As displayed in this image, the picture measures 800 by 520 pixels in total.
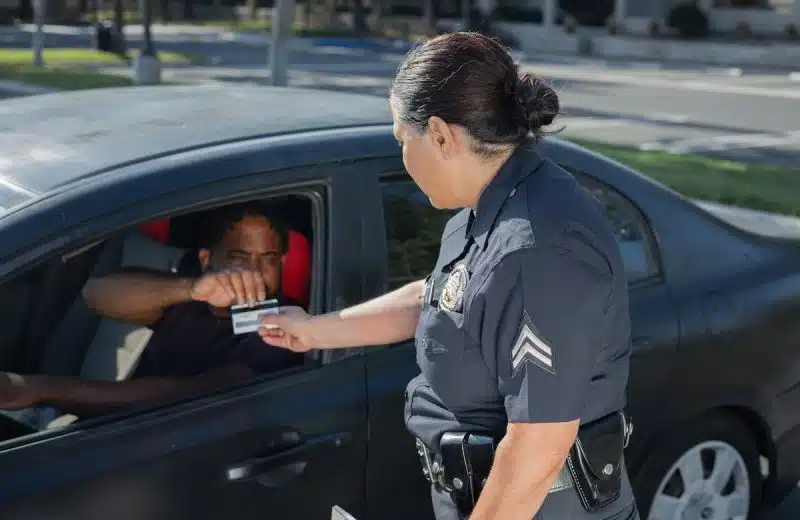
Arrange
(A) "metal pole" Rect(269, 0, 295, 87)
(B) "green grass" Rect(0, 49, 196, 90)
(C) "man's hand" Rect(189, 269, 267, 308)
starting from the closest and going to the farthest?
1. (C) "man's hand" Rect(189, 269, 267, 308)
2. (A) "metal pole" Rect(269, 0, 295, 87)
3. (B) "green grass" Rect(0, 49, 196, 90)

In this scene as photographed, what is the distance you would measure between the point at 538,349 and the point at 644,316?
1269mm

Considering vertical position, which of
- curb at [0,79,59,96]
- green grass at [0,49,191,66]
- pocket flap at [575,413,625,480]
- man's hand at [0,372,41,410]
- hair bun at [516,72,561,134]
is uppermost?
hair bun at [516,72,561,134]

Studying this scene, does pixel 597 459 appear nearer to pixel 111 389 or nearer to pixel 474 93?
pixel 474 93

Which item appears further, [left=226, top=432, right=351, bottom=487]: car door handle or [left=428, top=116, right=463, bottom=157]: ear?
[left=226, top=432, right=351, bottom=487]: car door handle

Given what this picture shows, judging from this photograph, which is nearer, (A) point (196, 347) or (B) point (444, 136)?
(B) point (444, 136)

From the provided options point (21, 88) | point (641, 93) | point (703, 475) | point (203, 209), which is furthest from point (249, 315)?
point (641, 93)

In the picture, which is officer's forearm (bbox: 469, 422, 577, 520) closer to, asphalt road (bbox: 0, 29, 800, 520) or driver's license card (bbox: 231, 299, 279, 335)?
driver's license card (bbox: 231, 299, 279, 335)

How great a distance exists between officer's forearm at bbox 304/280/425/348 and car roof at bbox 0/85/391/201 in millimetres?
500

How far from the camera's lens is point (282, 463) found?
89.0 inches

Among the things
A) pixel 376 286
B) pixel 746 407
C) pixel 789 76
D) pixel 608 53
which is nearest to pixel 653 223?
pixel 746 407

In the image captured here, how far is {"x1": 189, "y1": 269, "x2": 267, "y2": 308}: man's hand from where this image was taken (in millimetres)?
2555

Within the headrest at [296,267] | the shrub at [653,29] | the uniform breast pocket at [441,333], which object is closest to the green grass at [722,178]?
the headrest at [296,267]

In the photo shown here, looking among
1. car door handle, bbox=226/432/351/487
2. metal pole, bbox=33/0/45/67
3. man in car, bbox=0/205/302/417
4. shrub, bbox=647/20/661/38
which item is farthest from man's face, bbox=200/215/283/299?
shrub, bbox=647/20/661/38

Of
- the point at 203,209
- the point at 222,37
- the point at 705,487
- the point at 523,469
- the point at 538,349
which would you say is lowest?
the point at 705,487
